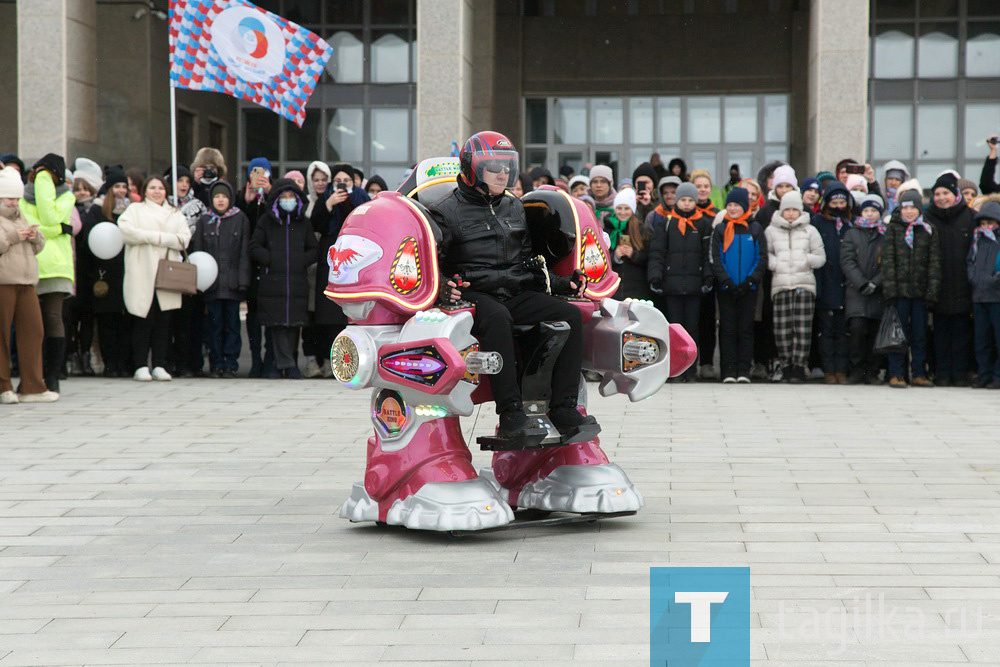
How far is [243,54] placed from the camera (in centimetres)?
1452

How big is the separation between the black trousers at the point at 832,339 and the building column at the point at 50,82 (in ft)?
38.5

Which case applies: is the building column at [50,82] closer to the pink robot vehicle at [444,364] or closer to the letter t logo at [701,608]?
the pink robot vehicle at [444,364]

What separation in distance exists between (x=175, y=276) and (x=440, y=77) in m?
7.90

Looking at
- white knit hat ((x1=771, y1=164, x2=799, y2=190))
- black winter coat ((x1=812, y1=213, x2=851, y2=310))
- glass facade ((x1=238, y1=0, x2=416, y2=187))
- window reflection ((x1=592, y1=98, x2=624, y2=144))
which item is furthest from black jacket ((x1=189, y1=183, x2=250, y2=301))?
window reflection ((x1=592, y1=98, x2=624, y2=144))

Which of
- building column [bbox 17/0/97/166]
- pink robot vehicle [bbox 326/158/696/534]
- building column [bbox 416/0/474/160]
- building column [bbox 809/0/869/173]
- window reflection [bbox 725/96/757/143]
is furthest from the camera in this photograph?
window reflection [bbox 725/96/757/143]

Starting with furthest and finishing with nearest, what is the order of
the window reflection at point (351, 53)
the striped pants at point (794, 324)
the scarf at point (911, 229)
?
the window reflection at point (351, 53) → the striped pants at point (794, 324) → the scarf at point (911, 229)

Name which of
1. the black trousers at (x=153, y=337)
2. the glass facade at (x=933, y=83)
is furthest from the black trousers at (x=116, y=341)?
the glass facade at (x=933, y=83)

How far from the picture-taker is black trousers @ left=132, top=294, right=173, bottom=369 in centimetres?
1315

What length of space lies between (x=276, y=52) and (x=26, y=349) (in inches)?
199

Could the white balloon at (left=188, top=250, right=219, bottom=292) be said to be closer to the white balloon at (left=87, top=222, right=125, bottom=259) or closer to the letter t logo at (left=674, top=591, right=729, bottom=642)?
the white balloon at (left=87, top=222, right=125, bottom=259)

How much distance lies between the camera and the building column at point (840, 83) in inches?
741

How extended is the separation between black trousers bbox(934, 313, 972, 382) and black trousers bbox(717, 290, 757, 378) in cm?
186

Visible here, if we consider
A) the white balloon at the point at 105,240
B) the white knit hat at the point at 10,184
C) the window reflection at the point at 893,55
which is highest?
the window reflection at the point at 893,55

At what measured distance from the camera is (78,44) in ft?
65.7
